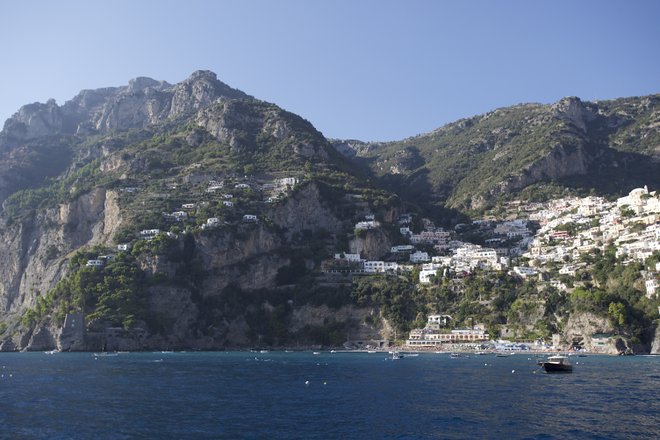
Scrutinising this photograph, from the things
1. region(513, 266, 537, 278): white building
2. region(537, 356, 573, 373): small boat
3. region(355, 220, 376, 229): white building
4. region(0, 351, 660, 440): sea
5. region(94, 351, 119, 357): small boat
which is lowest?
region(94, 351, 119, 357): small boat

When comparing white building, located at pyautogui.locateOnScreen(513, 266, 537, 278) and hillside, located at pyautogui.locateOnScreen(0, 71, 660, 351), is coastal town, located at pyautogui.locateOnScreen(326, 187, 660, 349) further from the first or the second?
hillside, located at pyautogui.locateOnScreen(0, 71, 660, 351)

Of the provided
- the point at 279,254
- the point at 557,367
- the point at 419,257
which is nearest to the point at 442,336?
the point at 419,257

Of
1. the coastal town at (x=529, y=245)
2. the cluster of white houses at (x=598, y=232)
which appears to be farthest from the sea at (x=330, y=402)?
the cluster of white houses at (x=598, y=232)

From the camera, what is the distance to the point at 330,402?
46.3 m

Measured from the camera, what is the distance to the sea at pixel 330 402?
3566 cm

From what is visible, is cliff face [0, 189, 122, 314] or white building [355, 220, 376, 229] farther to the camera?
white building [355, 220, 376, 229]

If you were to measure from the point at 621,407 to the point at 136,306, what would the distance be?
89.1m

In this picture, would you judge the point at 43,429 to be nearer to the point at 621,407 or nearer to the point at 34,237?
the point at 621,407

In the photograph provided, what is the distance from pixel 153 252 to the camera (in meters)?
121

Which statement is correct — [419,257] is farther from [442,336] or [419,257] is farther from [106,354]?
[106,354]

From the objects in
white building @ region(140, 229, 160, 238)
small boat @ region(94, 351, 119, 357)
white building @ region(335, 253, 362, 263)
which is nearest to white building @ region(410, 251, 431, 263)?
white building @ region(335, 253, 362, 263)

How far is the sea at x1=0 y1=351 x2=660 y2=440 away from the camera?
35656mm

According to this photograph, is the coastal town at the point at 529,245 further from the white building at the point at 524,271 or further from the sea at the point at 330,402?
the sea at the point at 330,402

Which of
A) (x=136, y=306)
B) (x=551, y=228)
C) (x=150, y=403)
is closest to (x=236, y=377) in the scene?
(x=150, y=403)
